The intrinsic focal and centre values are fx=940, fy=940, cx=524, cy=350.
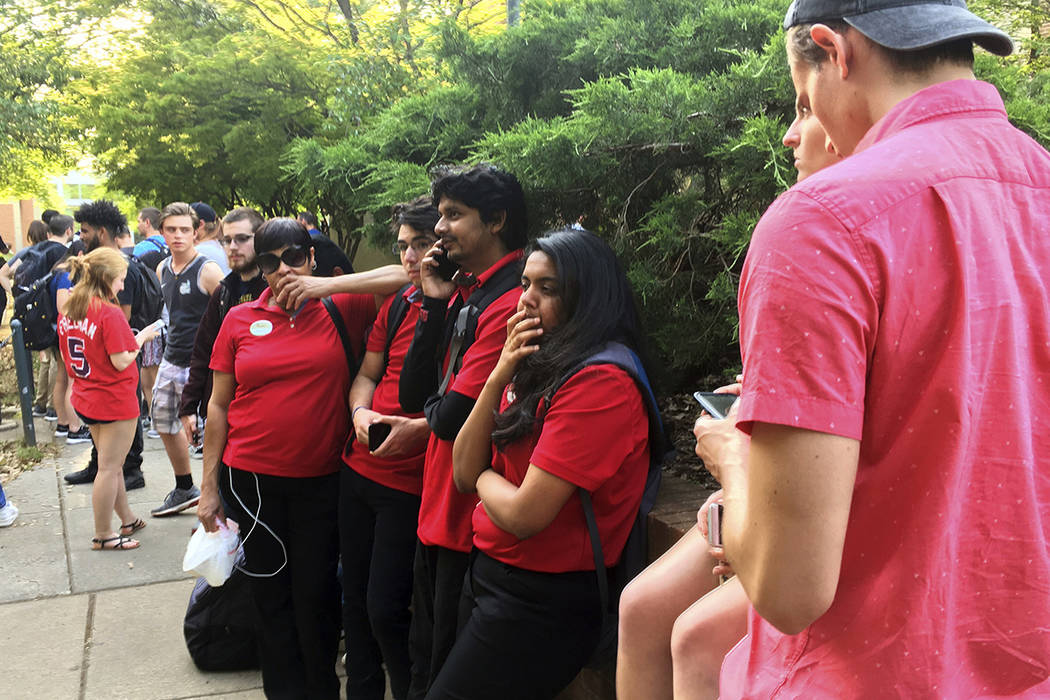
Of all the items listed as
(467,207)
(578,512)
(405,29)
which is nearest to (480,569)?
(578,512)

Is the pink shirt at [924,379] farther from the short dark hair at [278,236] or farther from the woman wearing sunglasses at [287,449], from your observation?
the short dark hair at [278,236]

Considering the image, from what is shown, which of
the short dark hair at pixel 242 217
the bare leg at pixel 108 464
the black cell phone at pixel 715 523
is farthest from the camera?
the bare leg at pixel 108 464

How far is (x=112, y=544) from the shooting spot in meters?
6.36

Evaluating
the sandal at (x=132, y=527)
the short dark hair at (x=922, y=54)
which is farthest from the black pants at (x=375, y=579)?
the sandal at (x=132, y=527)

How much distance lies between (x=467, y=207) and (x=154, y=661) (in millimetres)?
3057

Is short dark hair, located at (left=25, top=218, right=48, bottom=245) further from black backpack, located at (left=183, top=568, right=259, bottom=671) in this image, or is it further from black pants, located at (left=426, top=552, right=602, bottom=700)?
black pants, located at (left=426, top=552, right=602, bottom=700)

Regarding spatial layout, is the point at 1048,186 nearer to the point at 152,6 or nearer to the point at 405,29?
the point at 405,29

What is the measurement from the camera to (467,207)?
3318 millimetres

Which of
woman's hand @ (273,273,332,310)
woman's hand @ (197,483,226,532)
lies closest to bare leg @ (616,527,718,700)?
woman's hand @ (273,273,332,310)

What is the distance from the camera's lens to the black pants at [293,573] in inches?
156

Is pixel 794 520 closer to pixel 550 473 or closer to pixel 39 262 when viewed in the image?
pixel 550 473

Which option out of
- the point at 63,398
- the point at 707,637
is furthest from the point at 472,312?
the point at 63,398

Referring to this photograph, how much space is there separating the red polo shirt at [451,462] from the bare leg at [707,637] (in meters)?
1.20

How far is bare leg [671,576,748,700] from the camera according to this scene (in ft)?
6.09
